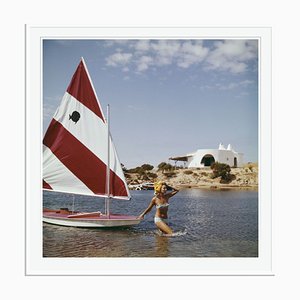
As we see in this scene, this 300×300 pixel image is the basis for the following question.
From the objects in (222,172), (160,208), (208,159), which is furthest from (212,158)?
(160,208)

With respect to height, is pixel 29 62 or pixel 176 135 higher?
pixel 29 62

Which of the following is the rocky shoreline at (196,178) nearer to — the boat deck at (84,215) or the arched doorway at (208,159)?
the arched doorway at (208,159)

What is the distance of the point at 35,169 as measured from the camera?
449 cm

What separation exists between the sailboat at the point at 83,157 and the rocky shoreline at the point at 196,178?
0.27 metres

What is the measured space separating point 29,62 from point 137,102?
125 centimetres

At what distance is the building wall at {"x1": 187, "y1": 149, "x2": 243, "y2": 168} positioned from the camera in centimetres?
464

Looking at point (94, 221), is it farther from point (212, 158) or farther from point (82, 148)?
point (212, 158)

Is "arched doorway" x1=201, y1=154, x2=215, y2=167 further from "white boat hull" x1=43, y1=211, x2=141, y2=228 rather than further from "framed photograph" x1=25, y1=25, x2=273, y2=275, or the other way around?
"white boat hull" x1=43, y1=211, x2=141, y2=228

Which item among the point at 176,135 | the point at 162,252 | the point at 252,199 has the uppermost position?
the point at 176,135

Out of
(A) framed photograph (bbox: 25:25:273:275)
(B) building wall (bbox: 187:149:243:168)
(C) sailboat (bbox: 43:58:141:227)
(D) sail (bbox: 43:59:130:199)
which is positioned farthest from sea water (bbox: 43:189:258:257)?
(B) building wall (bbox: 187:149:243:168)

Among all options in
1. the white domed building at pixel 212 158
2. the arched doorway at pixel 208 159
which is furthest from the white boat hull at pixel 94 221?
the arched doorway at pixel 208 159
